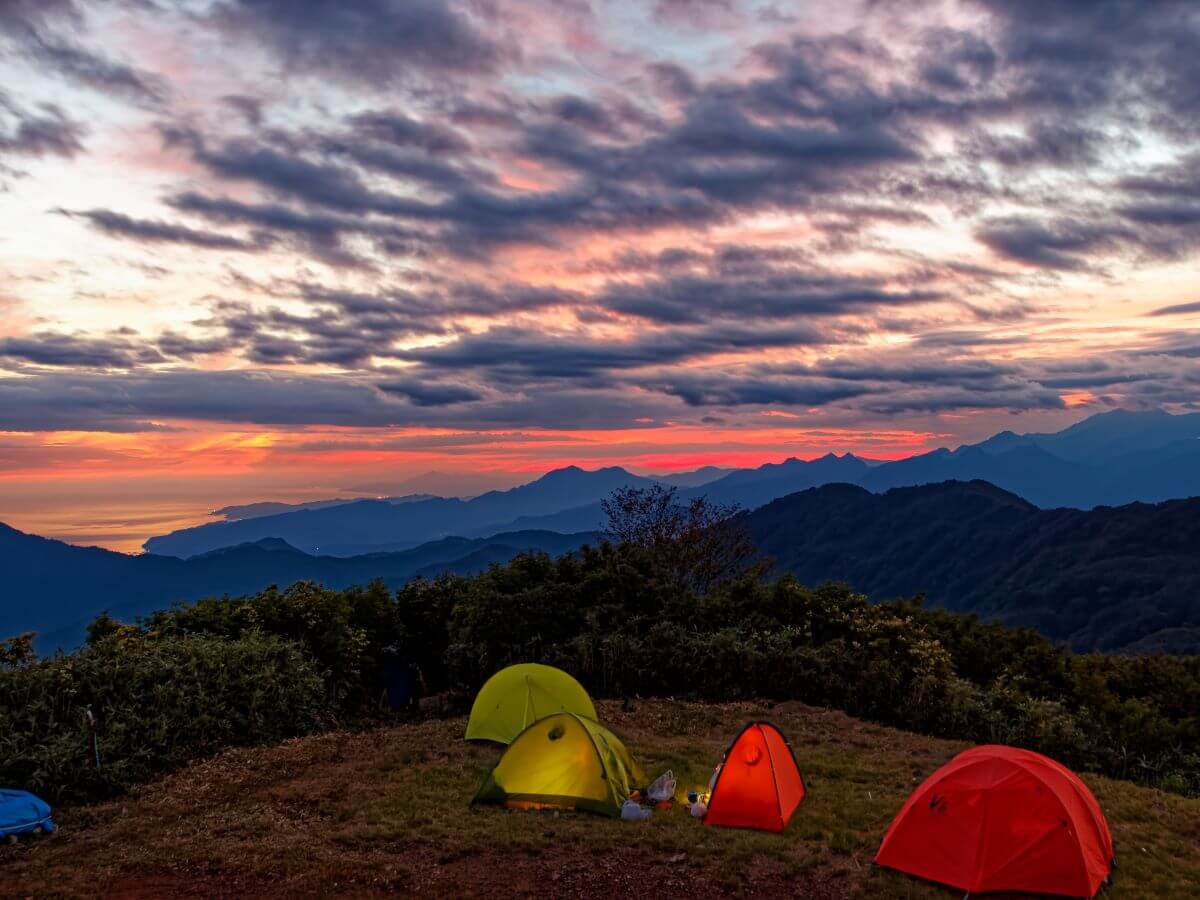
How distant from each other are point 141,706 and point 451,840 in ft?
27.8

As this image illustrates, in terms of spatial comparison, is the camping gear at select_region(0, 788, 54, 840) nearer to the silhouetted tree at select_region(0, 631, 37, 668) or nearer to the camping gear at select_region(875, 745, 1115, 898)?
the silhouetted tree at select_region(0, 631, 37, 668)

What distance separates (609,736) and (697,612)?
39.8 ft

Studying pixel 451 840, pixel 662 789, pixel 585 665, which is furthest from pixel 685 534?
pixel 451 840

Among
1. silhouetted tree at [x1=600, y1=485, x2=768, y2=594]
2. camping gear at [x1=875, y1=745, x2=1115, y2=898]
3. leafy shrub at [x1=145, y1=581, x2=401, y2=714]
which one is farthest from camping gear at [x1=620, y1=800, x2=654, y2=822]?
silhouetted tree at [x1=600, y1=485, x2=768, y2=594]

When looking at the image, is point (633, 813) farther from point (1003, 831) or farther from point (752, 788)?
point (1003, 831)

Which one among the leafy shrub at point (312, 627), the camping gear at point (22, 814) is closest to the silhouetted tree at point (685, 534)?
the leafy shrub at point (312, 627)

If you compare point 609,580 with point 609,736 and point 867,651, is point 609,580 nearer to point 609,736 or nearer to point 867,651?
point 867,651

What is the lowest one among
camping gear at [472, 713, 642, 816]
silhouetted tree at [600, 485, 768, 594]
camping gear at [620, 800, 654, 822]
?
camping gear at [620, 800, 654, 822]

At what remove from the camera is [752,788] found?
12.9 m

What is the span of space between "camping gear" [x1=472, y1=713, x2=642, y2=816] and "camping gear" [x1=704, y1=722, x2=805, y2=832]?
169 cm

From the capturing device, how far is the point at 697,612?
2612cm

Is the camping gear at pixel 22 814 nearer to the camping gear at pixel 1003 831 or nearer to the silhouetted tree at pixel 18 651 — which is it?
the silhouetted tree at pixel 18 651

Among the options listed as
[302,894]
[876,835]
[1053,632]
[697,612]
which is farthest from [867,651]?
[1053,632]

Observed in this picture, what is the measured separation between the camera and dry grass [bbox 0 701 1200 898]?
422 inches
